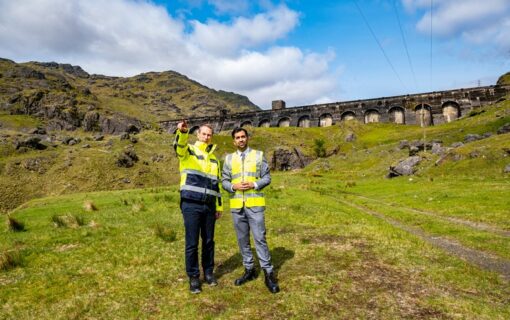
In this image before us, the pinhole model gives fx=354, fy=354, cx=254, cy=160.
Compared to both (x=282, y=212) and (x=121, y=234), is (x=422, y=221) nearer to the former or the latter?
(x=282, y=212)

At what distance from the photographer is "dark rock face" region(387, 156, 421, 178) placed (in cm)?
4073

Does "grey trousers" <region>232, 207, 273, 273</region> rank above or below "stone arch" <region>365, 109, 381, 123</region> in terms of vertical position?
below

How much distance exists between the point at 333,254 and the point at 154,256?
221 inches

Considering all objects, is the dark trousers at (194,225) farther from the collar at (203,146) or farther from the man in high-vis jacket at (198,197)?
the collar at (203,146)

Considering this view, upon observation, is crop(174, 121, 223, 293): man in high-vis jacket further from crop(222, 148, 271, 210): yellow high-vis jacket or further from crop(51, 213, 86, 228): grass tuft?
crop(51, 213, 86, 228): grass tuft

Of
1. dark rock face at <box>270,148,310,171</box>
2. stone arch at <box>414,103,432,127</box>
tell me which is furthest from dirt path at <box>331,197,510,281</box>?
stone arch at <box>414,103,432,127</box>

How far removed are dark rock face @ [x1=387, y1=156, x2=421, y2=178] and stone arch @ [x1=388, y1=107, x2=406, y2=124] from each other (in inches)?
2623

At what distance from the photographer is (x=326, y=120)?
114125 millimetres

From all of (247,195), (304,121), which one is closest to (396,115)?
(304,121)

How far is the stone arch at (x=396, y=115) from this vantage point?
4107 inches

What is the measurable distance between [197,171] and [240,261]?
3593 millimetres

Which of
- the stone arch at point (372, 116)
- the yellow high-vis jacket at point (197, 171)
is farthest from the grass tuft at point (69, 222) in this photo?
the stone arch at point (372, 116)

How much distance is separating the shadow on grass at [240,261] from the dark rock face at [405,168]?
3326 cm

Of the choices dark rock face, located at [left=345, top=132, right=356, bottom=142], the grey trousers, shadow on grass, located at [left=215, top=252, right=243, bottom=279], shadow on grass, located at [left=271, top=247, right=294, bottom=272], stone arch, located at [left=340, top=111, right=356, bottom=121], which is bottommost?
shadow on grass, located at [left=215, top=252, right=243, bottom=279]
